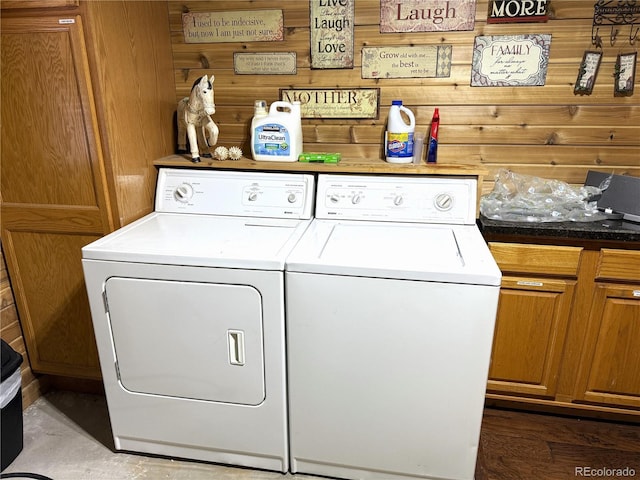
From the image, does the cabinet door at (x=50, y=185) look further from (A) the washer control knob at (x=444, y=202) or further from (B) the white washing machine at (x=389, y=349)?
(A) the washer control knob at (x=444, y=202)

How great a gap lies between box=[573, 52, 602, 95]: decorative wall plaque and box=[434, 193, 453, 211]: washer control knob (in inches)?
28.7

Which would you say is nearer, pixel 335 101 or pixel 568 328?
pixel 568 328

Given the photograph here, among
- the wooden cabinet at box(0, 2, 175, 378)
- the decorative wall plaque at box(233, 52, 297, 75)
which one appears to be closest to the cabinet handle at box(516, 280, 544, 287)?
the decorative wall plaque at box(233, 52, 297, 75)

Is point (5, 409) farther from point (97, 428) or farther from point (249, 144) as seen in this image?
point (249, 144)

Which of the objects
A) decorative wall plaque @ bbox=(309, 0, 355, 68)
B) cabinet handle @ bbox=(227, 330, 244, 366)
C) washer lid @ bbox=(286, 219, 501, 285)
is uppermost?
decorative wall plaque @ bbox=(309, 0, 355, 68)

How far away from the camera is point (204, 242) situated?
1605 mm

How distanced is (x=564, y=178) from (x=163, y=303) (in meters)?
1.75

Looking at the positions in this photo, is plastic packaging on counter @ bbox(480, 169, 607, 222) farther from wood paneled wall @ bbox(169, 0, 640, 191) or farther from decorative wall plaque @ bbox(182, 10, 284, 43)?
decorative wall plaque @ bbox(182, 10, 284, 43)

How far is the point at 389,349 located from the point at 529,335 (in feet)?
2.42

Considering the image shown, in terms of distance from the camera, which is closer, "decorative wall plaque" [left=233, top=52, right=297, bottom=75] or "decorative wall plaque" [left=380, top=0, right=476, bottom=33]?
"decorative wall plaque" [left=380, top=0, right=476, bottom=33]

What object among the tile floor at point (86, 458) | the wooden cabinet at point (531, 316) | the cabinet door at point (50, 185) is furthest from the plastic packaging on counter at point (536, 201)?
the cabinet door at point (50, 185)

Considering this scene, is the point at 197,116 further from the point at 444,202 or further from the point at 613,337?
the point at 613,337

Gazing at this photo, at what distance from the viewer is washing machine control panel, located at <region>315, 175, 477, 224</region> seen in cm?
182

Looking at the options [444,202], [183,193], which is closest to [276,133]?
[183,193]
